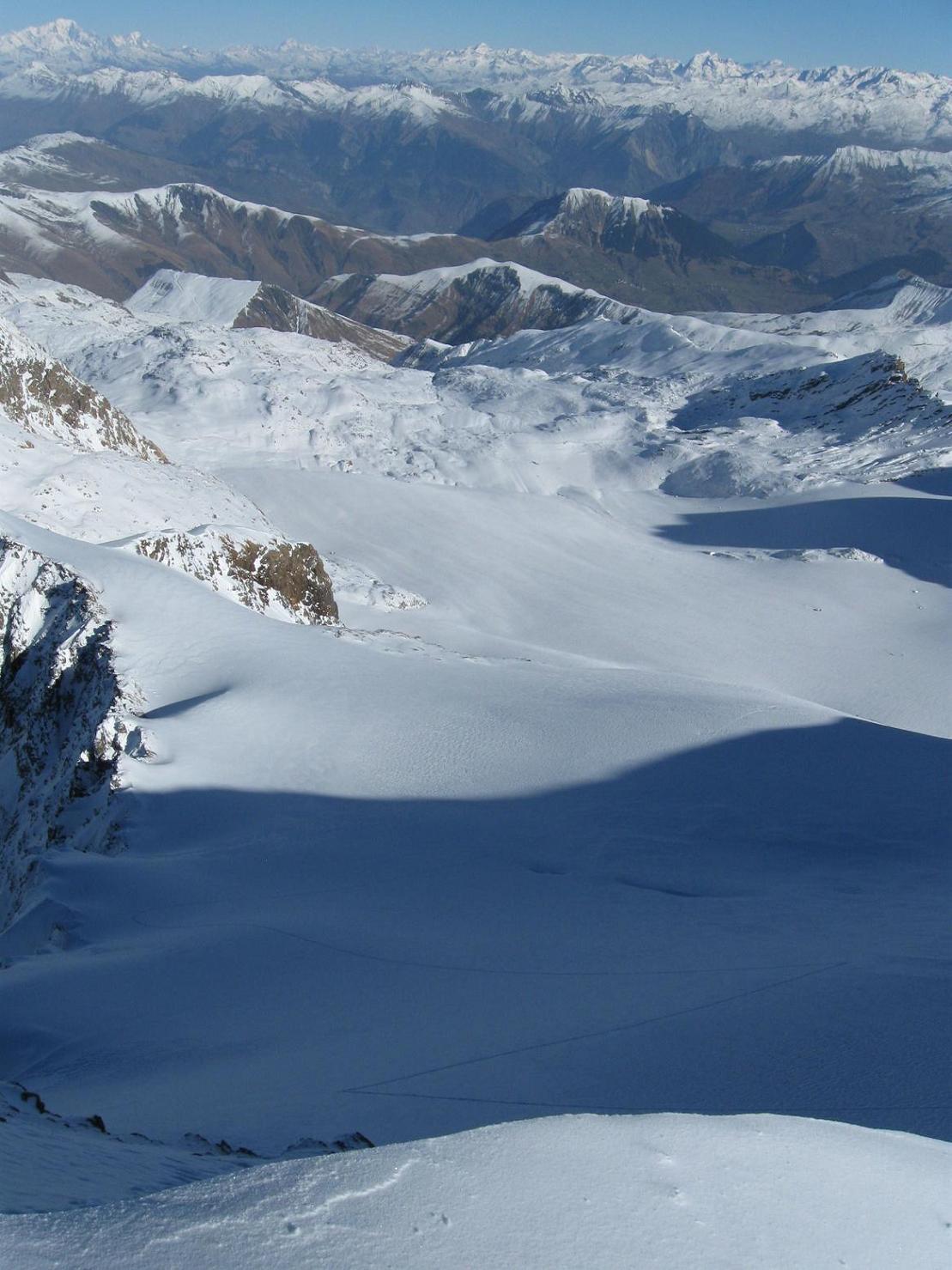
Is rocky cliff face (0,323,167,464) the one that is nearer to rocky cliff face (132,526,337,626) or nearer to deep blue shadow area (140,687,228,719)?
rocky cliff face (132,526,337,626)

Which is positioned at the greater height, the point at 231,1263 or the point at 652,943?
the point at 231,1263

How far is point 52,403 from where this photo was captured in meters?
27.6

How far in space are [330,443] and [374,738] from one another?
44800mm

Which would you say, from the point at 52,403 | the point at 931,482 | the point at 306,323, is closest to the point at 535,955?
the point at 52,403

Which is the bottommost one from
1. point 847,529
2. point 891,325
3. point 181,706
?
point 181,706

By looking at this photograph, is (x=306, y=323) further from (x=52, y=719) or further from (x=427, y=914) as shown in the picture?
(x=427, y=914)

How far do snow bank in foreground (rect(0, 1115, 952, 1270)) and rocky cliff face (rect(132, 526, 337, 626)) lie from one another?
15.7 m

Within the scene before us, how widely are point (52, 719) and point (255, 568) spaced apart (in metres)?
7.29

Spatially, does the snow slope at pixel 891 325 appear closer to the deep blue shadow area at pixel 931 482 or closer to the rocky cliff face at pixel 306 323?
the deep blue shadow area at pixel 931 482

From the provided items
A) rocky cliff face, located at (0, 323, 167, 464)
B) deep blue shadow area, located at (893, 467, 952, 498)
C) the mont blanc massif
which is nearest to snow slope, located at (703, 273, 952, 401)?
deep blue shadow area, located at (893, 467, 952, 498)

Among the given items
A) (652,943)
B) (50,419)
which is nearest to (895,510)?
(50,419)

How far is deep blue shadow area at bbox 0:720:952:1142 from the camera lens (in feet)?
19.2

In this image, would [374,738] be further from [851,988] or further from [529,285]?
[529,285]

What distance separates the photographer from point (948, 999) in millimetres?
6730
